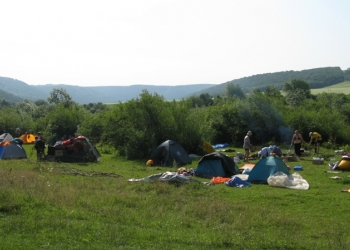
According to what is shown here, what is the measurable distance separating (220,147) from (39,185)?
19799 millimetres

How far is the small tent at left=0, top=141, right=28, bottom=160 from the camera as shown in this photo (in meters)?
23.3

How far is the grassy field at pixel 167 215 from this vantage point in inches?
300

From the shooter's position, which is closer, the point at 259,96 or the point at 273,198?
the point at 273,198

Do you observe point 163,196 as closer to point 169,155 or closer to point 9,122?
point 169,155

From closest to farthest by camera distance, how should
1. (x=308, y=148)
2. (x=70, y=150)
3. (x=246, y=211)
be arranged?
→ 1. (x=246, y=211)
2. (x=70, y=150)
3. (x=308, y=148)

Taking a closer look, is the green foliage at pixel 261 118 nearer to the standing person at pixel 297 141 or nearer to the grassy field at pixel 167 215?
the standing person at pixel 297 141

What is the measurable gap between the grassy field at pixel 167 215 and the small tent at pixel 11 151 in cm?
873

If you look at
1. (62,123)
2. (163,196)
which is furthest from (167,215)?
(62,123)

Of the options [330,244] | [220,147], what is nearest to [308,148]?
[220,147]

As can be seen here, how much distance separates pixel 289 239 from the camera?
8.22 metres

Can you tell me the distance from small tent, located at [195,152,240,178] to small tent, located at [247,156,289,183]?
1.40m

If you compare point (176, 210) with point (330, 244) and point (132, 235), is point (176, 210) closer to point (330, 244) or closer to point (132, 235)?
point (132, 235)

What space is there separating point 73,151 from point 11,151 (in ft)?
11.5

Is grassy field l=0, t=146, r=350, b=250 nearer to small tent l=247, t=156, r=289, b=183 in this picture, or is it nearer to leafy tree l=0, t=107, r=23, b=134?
small tent l=247, t=156, r=289, b=183
